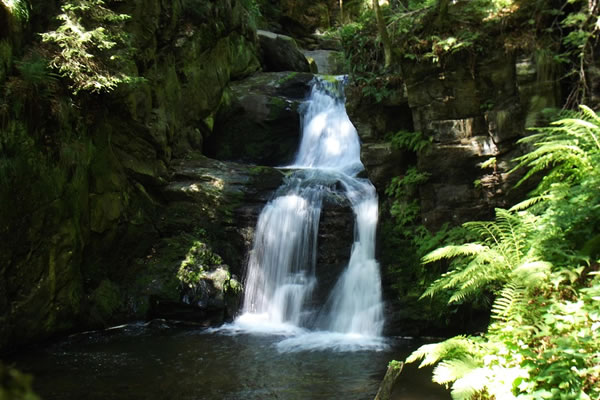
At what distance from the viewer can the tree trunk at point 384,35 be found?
335 inches

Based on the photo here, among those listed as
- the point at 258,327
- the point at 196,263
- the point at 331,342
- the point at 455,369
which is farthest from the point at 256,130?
the point at 455,369

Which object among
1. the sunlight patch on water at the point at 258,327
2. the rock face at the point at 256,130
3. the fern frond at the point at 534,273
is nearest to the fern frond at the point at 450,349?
the fern frond at the point at 534,273

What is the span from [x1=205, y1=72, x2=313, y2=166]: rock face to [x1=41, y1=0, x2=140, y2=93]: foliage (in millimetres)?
5670

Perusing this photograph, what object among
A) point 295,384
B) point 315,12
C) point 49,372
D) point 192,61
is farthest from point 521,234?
point 315,12

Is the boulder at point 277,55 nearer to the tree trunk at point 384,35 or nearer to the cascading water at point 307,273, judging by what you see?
the cascading water at point 307,273

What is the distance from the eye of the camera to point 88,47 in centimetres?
841

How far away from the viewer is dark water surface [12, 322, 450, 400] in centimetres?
581

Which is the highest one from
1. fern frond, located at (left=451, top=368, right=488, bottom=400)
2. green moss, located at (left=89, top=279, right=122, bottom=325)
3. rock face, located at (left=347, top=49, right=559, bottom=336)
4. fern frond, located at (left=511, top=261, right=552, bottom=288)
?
rock face, located at (left=347, top=49, right=559, bottom=336)

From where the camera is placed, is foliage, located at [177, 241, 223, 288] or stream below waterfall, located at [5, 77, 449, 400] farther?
foliage, located at [177, 241, 223, 288]

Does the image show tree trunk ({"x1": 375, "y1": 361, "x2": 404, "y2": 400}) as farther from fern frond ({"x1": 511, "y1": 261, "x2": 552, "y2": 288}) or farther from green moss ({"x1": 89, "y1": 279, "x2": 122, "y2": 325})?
green moss ({"x1": 89, "y1": 279, "x2": 122, "y2": 325})

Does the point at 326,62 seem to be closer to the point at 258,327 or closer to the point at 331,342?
the point at 258,327

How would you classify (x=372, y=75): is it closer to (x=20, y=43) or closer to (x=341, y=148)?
(x=341, y=148)

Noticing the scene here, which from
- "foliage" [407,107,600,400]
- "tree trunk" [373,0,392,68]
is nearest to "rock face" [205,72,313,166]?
"tree trunk" [373,0,392,68]

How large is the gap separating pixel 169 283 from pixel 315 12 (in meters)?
19.5
